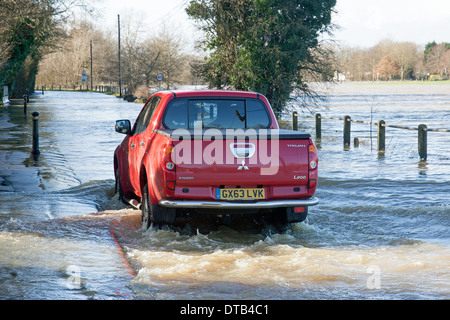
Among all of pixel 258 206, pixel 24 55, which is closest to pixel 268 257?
pixel 258 206

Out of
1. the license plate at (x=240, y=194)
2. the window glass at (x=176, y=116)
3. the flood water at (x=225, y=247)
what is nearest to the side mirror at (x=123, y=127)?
the flood water at (x=225, y=247)

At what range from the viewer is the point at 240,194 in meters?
7.27

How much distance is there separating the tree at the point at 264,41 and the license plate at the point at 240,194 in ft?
69.7

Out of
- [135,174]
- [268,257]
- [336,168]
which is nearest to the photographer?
[268,257]

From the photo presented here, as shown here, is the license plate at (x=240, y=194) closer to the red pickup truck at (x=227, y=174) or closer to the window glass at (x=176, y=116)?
the red pickup truck at (x=227, y=174)

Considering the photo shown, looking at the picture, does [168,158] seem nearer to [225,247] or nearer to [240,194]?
[240,194]

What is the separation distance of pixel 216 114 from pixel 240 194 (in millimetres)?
1562

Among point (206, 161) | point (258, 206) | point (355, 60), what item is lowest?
point (258, 206)

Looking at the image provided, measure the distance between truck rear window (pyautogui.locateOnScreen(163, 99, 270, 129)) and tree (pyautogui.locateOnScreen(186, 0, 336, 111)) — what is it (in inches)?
779

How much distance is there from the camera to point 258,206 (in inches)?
284

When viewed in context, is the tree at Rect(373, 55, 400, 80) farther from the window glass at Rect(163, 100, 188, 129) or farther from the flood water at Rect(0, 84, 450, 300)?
the window glass at Rect(163, 100, 188, 129)

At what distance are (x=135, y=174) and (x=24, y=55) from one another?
3561 centimetres

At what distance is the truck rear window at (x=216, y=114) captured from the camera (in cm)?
827

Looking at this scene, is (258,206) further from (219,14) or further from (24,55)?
(24,55)
